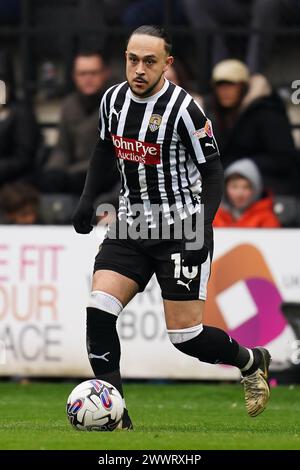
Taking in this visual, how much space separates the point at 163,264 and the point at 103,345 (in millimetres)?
623

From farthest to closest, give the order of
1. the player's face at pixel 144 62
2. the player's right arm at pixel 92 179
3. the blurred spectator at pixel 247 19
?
the blurred spectator at pixel 247 19 → the player's right arm at pixel 92 179 → the player's face at pixel 144 62

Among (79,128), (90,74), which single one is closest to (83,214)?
(79,128)

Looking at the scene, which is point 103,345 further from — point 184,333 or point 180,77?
point 180,77

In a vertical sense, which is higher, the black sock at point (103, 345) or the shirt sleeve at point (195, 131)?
the shirt sleeve at point (195, 131)

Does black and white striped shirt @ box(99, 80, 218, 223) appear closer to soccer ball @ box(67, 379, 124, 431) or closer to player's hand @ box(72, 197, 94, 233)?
player's hand @ box(72, 197, 94, 233)

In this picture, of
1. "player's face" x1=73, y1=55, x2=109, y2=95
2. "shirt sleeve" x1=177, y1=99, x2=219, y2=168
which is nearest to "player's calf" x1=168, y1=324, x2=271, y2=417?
"shirt sleeve" x1=177, y1=99, x2=219, y2=168

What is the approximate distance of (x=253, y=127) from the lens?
13.5 meters

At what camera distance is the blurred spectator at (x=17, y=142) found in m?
14.1

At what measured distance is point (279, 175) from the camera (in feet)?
44.4

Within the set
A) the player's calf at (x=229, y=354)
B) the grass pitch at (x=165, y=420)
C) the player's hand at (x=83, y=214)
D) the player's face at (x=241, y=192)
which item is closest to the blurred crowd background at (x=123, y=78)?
the player's face at (x=241, y=192)

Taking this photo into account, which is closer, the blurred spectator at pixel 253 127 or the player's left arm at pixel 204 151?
the player's left arm at pixel 204 151

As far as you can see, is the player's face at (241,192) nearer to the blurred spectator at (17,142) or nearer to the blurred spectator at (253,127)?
the blurred spectator at (253,127)
